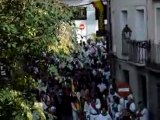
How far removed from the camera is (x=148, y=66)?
2209cm

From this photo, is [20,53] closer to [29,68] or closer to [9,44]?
[9,44]

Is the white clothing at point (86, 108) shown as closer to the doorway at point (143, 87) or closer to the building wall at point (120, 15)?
the doorway at point (143, 87)

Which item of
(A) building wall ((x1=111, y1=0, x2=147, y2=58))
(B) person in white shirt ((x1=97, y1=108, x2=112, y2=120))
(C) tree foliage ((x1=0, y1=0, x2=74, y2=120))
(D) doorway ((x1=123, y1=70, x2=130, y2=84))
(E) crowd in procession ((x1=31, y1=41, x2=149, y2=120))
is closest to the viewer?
(C) tree foliage ((x1=0, y1=0, x2=74, y2=120))

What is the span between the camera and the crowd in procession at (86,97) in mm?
20281

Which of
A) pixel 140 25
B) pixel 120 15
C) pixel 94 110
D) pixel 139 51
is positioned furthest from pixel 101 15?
pixel 94 110

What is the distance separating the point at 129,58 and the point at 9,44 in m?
15.9

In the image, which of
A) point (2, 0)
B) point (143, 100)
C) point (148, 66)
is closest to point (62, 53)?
point (2, 0)

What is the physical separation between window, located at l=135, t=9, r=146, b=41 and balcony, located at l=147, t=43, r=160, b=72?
7.47ft

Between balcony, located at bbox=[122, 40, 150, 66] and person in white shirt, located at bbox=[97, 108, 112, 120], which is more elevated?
balcony, located at bbox=[122, 40, 150, 66]


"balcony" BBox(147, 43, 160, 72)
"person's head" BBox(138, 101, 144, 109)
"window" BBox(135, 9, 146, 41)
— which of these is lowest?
"person's head" BBox(138, 101, 144, 109)

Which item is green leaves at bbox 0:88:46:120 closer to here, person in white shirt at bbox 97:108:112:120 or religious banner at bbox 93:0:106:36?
person in white shirt at bbox 97:108:112:120

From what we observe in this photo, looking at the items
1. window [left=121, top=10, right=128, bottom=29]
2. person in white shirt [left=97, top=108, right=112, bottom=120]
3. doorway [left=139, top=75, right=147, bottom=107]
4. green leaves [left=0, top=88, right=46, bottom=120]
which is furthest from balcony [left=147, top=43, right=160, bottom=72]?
green leaves [left=0, top=88, right=46, bottom=120]

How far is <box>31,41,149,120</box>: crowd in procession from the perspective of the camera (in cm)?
2028

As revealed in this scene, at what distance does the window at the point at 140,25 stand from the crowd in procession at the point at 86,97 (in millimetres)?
2435
